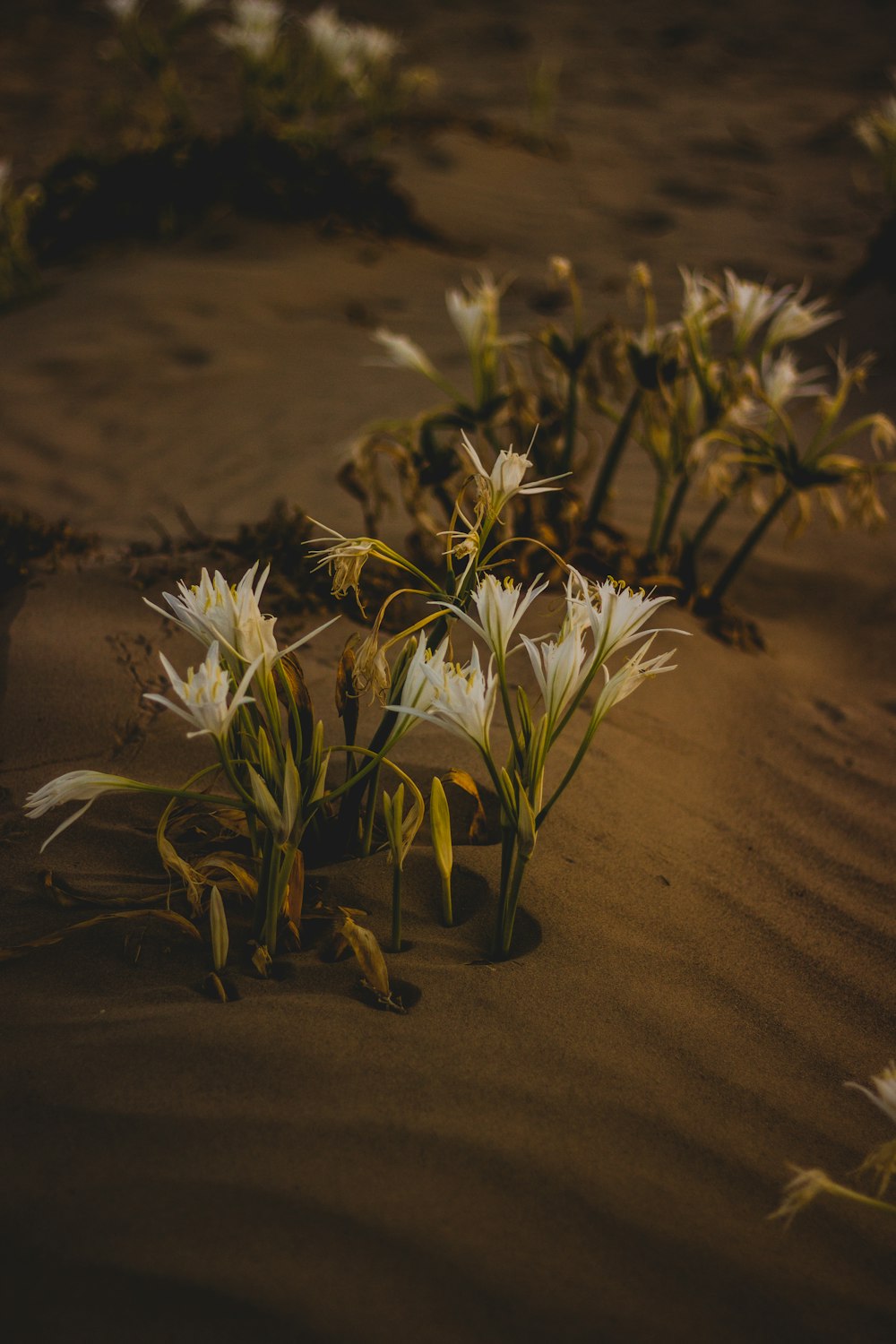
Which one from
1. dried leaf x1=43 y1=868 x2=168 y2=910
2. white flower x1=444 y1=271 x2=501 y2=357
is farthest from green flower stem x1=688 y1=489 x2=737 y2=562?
dried leaf x1=43 y1=868 x2=168 y2=910

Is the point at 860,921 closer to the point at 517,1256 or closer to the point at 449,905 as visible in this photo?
the point at 449,905

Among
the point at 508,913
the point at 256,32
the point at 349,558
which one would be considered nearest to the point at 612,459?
the point at 349,558

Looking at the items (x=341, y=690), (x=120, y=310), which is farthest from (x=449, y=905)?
(x=120, y=310)

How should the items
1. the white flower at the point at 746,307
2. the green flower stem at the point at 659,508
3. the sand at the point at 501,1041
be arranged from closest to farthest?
1. the sand at the point at 501,1041
2. the white flower at the point at 746,307
3. the green flower stem at the point at 659,508

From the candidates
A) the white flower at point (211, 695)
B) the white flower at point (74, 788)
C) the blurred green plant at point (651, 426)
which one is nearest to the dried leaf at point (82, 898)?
the white flower at point (74, 788)

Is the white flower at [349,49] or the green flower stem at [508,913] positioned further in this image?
the white flower at [349,49]

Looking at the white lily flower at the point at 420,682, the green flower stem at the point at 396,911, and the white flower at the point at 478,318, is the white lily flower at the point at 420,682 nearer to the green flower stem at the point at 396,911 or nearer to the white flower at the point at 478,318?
the green flower stem at the point at 396,911
